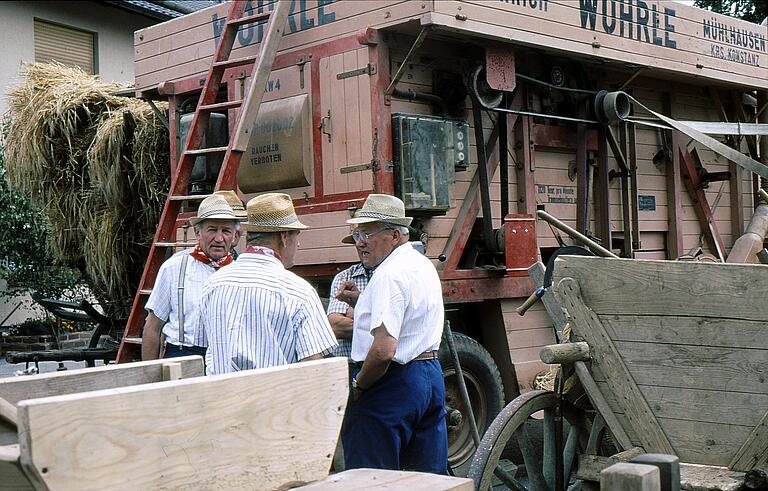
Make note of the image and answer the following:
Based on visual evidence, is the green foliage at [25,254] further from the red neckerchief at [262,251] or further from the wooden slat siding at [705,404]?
the wooden slat siding at [705,404]

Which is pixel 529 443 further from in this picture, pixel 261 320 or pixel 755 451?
pixel 261 320

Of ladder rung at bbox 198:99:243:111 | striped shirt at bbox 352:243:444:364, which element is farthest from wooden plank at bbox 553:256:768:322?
ladder rung at bbox 198:99:243:111

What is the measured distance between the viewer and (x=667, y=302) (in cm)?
359

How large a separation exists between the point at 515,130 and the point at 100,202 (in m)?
3.75

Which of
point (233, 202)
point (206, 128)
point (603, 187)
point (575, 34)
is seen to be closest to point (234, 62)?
point (206, 128)

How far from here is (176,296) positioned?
17.1ft

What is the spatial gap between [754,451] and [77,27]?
50.5 ft

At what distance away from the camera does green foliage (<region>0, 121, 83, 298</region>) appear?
1307 cm

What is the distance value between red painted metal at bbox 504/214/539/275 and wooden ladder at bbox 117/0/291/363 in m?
1.91

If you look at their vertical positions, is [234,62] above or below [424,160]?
above

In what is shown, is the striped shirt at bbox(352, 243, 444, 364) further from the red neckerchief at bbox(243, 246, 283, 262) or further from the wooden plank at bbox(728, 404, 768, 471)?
the wooden plank at bbox(728, 404, 768, 471)

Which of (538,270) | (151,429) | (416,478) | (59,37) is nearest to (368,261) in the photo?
(538,270)

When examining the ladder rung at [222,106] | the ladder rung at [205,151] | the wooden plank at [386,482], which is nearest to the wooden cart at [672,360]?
the wooden plank at [386,482]

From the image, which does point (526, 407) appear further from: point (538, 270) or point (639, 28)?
point (639, 28)
